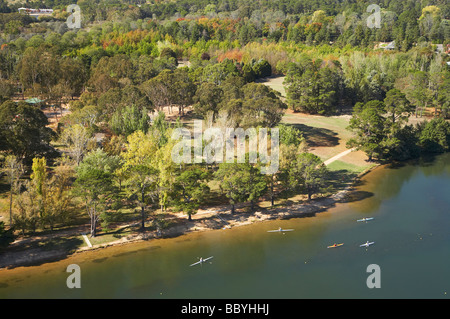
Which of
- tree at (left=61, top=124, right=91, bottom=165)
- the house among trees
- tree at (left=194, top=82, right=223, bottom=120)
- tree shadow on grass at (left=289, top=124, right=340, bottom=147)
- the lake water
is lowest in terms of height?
the lake water

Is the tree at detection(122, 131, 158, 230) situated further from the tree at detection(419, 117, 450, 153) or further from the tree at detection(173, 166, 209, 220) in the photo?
the tree at detection(419, 117, 450, 153)

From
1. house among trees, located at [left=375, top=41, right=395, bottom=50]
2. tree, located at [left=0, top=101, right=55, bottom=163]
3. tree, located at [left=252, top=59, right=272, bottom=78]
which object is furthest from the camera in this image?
house among trees, located at [left=375, top=41, right=395, bottom=50]

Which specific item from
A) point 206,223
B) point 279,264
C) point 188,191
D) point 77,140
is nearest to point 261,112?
point 188,191

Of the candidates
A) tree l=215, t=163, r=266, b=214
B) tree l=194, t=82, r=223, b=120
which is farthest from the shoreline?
tree l=194, t=82, r=223, b=120

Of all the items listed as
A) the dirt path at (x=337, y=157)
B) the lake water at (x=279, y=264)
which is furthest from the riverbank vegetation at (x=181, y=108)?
the lake water at (x=279, y=264)

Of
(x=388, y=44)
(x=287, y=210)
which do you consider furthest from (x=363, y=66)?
(x=287, y=210)
